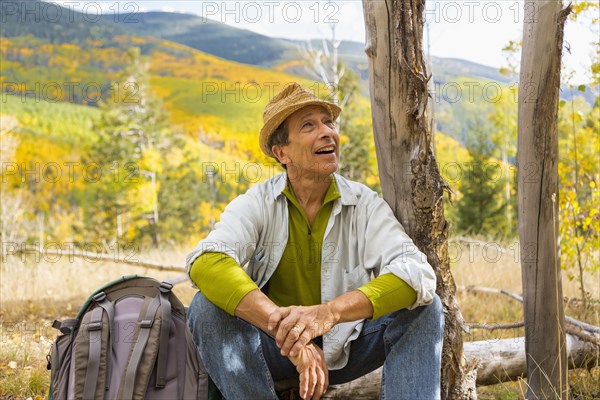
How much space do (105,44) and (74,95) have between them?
48.1ft

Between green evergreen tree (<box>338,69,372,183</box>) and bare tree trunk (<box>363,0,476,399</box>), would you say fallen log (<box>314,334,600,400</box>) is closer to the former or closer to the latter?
bare tree trunk (<box>363,0,476,399</box>)

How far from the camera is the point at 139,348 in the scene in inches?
88.2

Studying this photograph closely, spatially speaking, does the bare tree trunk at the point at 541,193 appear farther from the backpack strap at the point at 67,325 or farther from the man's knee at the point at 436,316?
the backpack strap at the point at 67,325

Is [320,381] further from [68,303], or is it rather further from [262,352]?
[68,303]

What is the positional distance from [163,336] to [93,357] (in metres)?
0.25

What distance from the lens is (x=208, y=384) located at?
2396mm

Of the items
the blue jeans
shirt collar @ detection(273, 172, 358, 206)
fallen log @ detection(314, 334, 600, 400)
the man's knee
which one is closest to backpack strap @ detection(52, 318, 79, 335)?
the blue jeans

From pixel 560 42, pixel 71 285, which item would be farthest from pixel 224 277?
pixel 71 285

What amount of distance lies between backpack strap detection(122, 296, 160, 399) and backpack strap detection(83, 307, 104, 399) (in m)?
0.10

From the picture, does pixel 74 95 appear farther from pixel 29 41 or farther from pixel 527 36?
pixel 527 36

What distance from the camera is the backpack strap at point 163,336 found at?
2244 mm

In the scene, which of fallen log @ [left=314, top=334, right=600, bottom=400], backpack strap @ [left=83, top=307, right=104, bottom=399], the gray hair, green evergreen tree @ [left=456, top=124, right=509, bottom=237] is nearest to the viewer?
backpack strap @ [left=83, top=307, right=104, bottom=399]

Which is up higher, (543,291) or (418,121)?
(418,121)

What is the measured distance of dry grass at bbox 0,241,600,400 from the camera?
11.0 feet
